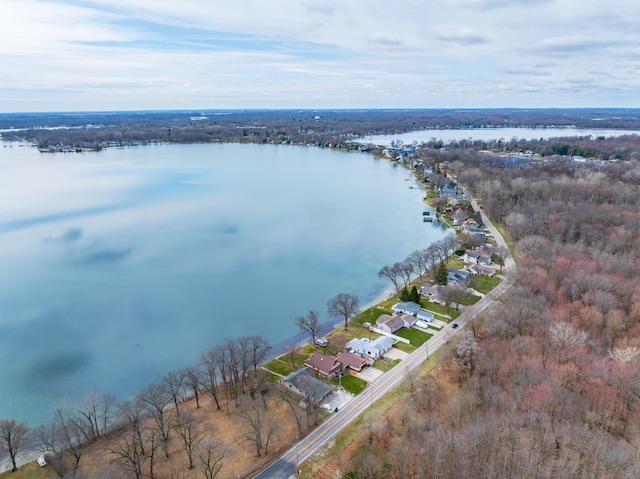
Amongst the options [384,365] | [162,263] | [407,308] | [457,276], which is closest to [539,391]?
[384,365]

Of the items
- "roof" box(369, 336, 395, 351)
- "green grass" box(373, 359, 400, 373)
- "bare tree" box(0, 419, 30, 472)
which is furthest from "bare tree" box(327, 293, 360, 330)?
"bare tree" box(0, 419, 30, 472)

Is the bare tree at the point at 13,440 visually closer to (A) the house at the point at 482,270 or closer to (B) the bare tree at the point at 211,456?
(B) the bare tree at the point at 211,456

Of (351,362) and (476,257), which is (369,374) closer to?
(351,362)

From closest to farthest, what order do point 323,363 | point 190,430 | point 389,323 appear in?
1. point 190,430
2. point 323,363
3. point 389,323

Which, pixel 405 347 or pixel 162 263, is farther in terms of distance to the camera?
pixel 162 263

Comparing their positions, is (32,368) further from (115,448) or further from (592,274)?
(592,274)

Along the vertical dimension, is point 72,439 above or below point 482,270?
below

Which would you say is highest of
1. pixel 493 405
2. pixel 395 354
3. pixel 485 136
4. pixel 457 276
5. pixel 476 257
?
pixel 485 136
